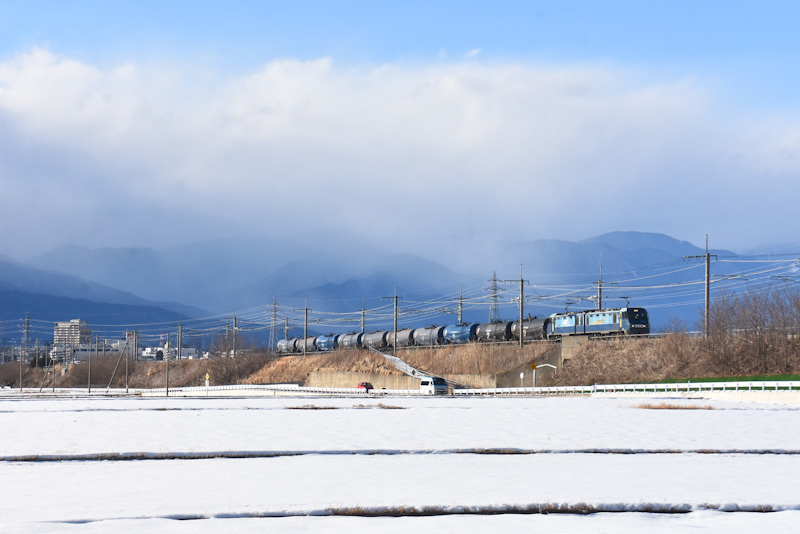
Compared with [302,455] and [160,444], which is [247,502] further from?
[160,444]

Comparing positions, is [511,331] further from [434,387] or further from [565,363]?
[434,387]

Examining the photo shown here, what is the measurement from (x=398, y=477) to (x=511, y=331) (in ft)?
281

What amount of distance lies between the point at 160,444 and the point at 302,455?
515 centimetres

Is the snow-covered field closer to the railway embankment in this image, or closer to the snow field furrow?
the snow field furrow

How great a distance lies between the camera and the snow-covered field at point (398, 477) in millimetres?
14547

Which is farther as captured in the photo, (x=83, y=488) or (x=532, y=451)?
(x=532, y=451)

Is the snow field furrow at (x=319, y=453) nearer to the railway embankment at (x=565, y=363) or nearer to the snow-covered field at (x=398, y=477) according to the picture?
the snow-covered field at (x=398, y=477)

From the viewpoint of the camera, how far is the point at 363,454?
23.8 meters

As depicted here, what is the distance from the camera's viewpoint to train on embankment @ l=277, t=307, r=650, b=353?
91.6 m

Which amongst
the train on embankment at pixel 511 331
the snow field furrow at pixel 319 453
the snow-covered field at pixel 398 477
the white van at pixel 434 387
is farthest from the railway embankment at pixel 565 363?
the snow field furrow at pixel 319 453

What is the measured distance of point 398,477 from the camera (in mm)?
19266

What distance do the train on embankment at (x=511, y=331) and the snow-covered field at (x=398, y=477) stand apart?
58.3 metres

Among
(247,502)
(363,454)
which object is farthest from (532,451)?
(247,502)

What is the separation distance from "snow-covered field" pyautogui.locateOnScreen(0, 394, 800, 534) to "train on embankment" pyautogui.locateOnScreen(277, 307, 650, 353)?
58323 mm
